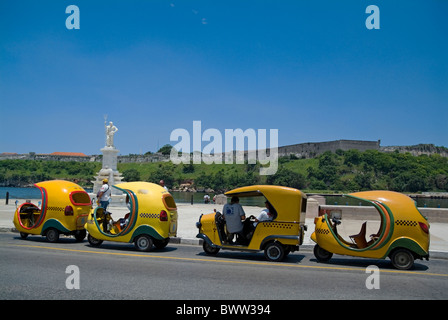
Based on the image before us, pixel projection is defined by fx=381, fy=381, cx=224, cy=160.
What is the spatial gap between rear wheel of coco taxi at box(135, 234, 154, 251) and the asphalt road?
215 millimetres

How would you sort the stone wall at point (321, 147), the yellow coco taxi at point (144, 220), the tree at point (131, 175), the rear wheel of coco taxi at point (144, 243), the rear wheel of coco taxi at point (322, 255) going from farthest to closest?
the stone wall at point (321, 147), the tree at point (131, 175), the rear wheel of coco taxi at point (144, 243), the yellow coco taxi at point (144, 220), the rear wheel of coco taxi at point (322, 255)

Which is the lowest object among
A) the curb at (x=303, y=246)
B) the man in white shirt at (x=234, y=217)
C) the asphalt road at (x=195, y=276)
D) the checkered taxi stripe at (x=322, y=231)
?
the curb at (x=303, y=246)

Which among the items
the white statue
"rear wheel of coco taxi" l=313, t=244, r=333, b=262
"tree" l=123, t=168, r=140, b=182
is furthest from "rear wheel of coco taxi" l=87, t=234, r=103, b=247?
"tree" l=123, t=168, r=140, b=182

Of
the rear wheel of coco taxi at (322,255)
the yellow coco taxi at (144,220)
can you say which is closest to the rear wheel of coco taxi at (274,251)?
the rear wheel of coco taxi at (322,255)

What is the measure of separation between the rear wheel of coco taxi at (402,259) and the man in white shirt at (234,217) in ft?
12.0

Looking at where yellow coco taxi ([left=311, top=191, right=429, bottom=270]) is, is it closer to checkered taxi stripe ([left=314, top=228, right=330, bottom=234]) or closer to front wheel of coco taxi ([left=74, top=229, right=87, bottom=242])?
checkered taxi stripe ([left=314, top=228, right=330, bottom=234])

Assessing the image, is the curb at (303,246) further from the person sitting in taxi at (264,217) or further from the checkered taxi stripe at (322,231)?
the person sitting in taxi at (264,217)

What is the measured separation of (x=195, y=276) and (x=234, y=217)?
2.43 metres

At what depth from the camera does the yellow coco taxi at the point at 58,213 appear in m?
11.6

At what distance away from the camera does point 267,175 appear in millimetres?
115500

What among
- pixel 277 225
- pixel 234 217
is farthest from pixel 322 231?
pixel 234 217
